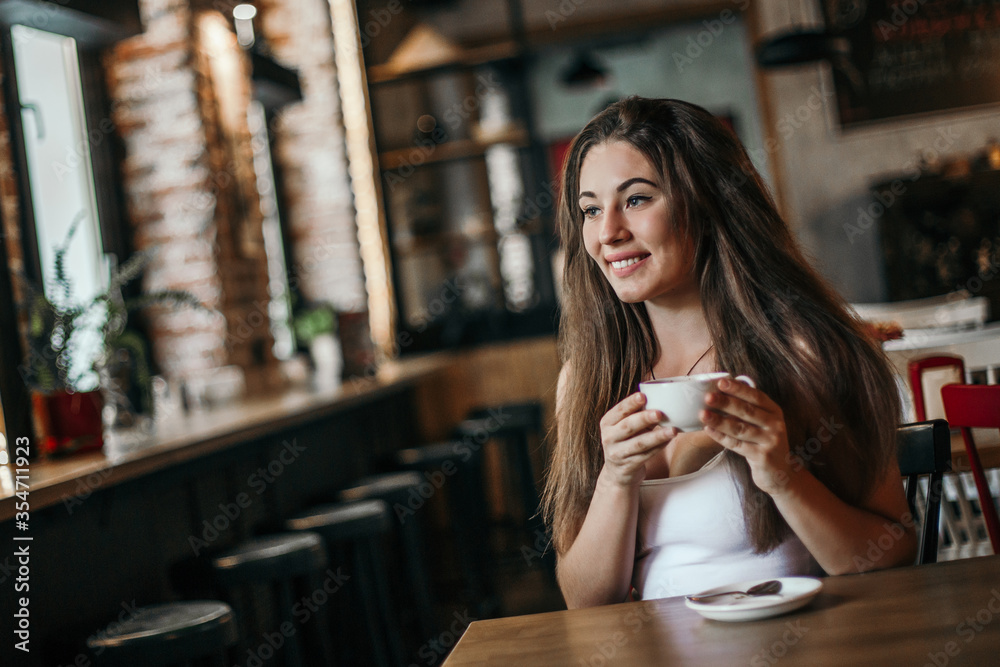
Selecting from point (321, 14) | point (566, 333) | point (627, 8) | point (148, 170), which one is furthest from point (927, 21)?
point (566, 333)

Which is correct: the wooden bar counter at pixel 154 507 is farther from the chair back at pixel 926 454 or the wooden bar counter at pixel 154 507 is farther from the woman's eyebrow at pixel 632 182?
the chair back at pixel 926 454

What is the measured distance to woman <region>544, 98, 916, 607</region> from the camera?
4.46ft

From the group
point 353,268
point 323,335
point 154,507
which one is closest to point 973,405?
point 154,507

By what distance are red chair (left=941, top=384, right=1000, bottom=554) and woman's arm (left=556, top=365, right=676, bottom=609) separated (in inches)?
21.4

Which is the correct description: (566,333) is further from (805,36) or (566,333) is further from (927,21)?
(927,21)

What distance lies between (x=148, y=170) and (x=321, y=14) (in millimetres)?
2148

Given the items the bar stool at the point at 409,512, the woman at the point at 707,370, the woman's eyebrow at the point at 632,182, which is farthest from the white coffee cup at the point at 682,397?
the bar stool at the point at 409,512

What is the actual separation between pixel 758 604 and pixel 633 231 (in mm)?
583

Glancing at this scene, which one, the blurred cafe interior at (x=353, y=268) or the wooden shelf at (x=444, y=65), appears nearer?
the blurred cafe interior at (x=353, y=268)

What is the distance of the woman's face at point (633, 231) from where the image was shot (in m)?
1.42

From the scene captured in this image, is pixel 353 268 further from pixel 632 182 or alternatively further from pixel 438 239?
pixel 632 182

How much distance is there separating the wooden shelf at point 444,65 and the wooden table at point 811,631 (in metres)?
5.08

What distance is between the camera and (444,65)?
591 cm

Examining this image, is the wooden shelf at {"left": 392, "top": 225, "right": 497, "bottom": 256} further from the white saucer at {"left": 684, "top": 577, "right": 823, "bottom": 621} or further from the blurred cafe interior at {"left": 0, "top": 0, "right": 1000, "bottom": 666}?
the white saucer at {"left": 684, "top": 577, "right": 823, "bottom": 621}
